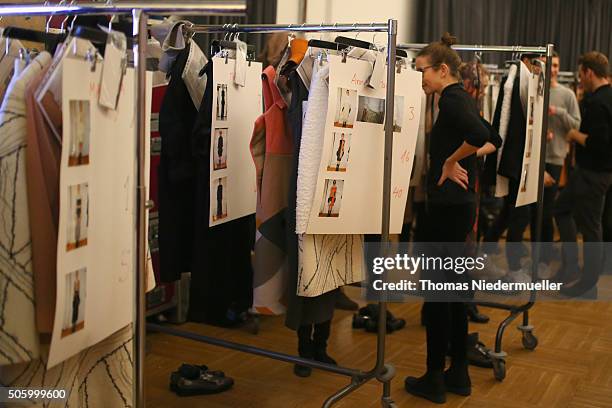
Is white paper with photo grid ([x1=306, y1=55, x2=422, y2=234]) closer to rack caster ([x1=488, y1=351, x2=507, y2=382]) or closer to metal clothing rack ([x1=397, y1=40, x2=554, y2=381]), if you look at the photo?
metal clothing rack ([x1=397, y1=40, x2=554, y2=381])

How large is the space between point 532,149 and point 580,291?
170 cm

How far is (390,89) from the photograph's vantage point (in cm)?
260

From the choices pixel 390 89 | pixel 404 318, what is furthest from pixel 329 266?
pixel 404 318

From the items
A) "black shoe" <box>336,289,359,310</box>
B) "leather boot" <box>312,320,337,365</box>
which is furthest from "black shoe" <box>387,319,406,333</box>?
"leather boot" <box>312,320,337,365</box>

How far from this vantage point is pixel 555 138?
5352 mm

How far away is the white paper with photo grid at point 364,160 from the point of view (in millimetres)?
2527

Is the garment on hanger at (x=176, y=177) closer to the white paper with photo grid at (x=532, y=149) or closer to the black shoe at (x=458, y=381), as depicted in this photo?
the black shoe at (x=458, y=381)

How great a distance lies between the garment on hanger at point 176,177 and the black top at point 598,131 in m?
2.89

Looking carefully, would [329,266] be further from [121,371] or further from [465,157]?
[121,371]

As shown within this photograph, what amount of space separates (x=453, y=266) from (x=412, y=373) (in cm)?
52

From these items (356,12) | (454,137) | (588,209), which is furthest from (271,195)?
(356,12)

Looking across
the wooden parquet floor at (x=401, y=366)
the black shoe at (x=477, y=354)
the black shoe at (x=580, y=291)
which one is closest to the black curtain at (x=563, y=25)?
the black shoe at (x=580, y=291)

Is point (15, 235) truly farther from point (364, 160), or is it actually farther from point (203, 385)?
point (203, 385)

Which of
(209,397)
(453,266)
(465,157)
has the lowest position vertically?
(209,397)
